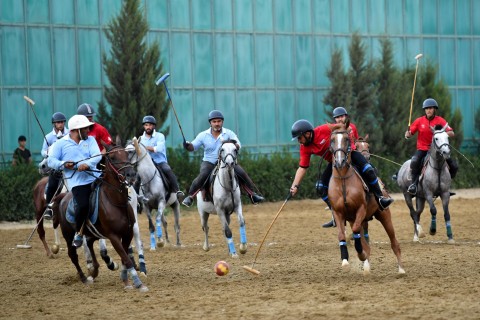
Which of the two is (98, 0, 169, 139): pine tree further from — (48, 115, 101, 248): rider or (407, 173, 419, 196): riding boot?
(48, 115, 101, 248): rider

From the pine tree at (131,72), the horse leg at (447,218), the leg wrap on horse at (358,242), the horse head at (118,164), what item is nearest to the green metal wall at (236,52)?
the pine tree at (131,72)

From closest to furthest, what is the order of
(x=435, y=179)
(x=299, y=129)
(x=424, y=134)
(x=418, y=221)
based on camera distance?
(x=299, y=129)
(x=435, y=179)
(x=418, y=221)
(x=424, y=134)

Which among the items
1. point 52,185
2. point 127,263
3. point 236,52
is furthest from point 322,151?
point 236,52

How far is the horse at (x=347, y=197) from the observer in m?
15.4

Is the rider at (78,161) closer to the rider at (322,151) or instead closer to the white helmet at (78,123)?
the white helmet at (78,123)

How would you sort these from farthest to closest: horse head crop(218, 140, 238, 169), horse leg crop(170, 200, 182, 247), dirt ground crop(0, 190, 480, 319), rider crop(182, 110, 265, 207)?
horse leg crop(170, 200, 182, 247), rider crop(182, 110, 265, 207), horse head crop(218, 140, 238, 169), dirt ground crop(0, 190, 480, 319)

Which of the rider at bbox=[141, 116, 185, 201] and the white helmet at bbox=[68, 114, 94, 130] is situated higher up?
the white helmet at bbox=[68, 114, 94, 130]

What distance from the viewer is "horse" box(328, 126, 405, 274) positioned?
15445 mm

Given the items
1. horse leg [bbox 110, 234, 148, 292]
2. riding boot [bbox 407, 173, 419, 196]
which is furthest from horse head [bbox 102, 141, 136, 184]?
riding boot [bbox 407, 173, 419, 196]

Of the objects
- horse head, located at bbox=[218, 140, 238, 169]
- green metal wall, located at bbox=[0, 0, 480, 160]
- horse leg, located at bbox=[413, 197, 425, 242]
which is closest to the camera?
horse head, located at bbox=[218, 140, 238, 169]

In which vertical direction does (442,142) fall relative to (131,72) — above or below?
below

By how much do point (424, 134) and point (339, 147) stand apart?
23.4 feet

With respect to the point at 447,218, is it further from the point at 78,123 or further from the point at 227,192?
the point at 78,123

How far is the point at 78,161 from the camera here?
15406mm
